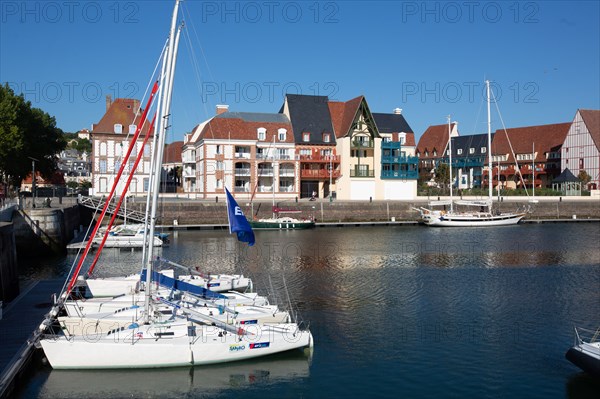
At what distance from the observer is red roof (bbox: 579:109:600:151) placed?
349 feet

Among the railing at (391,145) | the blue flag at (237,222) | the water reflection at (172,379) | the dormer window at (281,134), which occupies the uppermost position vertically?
the dormer window at (281,134)

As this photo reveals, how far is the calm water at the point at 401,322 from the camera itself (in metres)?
18.5

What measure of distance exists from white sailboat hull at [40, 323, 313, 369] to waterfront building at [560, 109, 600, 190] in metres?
101

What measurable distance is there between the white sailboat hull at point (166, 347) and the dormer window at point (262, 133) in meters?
66.0

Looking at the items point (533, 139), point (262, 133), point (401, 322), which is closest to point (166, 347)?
point (401, 322)

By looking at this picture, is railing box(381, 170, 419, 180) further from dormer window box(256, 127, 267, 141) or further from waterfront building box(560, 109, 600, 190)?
waterfront building box(560, 109, 600, 190)

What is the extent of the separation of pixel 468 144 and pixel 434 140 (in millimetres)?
8854

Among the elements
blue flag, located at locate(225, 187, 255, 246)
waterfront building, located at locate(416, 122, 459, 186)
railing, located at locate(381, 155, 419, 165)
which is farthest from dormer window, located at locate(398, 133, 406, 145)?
blue flag, located at locate(225, 187, 255, 246)

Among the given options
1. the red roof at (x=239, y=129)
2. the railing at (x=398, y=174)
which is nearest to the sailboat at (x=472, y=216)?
the railing at (x=398, y=174)

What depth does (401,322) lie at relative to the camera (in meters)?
25.7

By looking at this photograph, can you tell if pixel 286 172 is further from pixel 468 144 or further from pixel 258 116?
pixel 468 144

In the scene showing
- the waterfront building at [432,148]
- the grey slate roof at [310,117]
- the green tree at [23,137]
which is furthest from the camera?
the waterfront building at [432,148]

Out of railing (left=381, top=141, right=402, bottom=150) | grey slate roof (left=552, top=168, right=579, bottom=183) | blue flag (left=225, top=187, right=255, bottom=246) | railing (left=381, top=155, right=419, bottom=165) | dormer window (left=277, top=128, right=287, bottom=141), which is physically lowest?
blue flag (left=225, top=187, right=255, bottom=246)

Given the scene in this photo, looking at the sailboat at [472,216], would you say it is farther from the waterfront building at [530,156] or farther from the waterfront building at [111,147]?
the waterfront building at [111,147]
